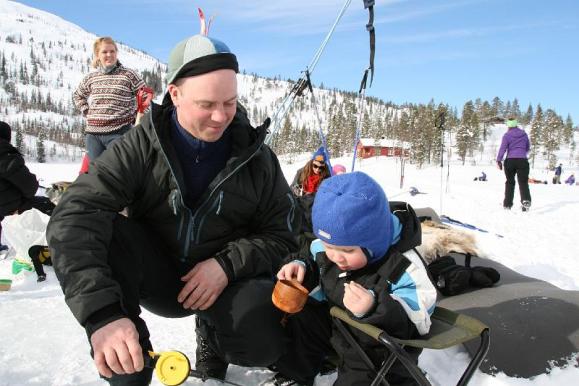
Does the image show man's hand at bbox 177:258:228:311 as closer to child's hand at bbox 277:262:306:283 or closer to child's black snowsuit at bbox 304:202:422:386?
child's hand at bbox 277:262:306:283

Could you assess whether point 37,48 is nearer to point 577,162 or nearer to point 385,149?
point 385,149

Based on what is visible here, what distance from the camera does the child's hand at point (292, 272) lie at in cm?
182

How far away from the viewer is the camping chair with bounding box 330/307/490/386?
1.30 metres

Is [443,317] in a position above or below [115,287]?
Answer: below

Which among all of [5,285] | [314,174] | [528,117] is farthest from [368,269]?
[528,117]

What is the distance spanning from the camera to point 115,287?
139 centimetres

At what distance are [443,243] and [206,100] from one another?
2547 mm

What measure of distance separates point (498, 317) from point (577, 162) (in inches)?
3324

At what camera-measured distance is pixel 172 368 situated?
1286 millimetres

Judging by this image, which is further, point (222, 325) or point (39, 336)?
point (39, 336)

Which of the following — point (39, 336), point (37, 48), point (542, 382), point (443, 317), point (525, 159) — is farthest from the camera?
point (37, 48)

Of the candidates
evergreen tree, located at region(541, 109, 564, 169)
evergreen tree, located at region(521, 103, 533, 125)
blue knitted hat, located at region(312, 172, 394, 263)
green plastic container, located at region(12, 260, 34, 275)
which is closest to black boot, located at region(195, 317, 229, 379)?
blue knitted hat, located at region(312, 172, 394, 263)

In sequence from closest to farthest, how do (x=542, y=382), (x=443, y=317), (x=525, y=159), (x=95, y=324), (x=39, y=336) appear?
1. (x=95, y=324)
2. (x=443, y=317)
3. (x=542, y=382)
4. (x=39, y=336)
5. (x=525, y=159)

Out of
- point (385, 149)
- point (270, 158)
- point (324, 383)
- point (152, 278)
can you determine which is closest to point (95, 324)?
point (152, 278)
